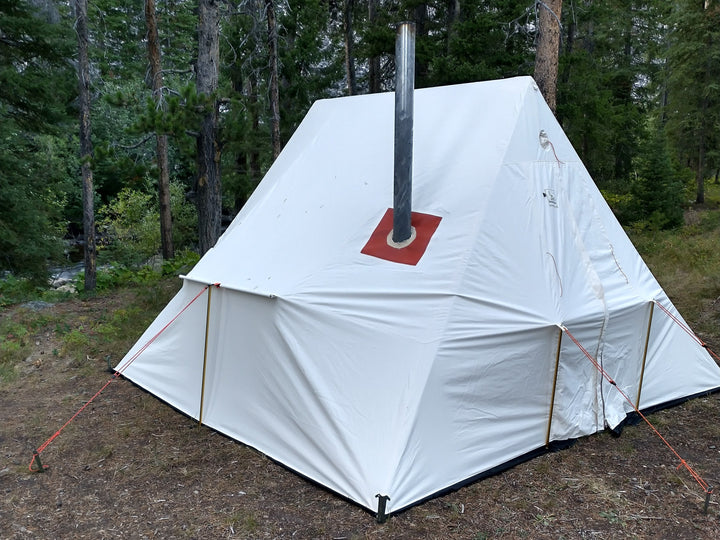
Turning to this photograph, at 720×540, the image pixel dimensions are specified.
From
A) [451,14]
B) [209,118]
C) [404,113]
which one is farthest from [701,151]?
[404,113]

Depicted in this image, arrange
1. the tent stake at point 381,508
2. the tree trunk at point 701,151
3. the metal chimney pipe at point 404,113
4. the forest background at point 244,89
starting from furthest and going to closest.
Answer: the tree trunk at point 701,151, the forest background at point 244,89, the metal chimney pipe at point 404,113, the tent stake at point 381,508

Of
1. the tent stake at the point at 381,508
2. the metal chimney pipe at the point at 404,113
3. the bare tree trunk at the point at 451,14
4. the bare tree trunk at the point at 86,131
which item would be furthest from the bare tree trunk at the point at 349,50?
the tent stake at the point at 381,508

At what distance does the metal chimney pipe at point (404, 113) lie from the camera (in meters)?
4.18

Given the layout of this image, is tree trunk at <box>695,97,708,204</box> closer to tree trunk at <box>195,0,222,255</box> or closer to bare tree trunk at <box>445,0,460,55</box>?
bare tree trunk at <box>445,0,460,55</box>

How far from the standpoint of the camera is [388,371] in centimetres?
388

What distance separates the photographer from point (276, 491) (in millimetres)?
3850

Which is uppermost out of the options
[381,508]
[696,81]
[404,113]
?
[696,81]

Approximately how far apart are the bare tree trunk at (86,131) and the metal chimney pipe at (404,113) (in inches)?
277

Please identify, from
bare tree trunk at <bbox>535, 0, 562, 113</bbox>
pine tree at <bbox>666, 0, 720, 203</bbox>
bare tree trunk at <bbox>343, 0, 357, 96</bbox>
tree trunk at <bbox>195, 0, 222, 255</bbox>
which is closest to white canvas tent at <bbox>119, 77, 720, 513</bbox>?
tree trunk at <bbox>195, 0, 222, 255</bbox>

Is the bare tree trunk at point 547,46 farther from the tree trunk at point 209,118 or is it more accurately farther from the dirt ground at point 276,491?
the dirt ground at point 276,491

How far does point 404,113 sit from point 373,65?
1105 centimetres

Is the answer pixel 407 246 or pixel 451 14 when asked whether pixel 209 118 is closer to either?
pixel 407 246

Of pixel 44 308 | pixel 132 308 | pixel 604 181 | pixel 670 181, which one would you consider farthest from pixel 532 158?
pixel 604 181

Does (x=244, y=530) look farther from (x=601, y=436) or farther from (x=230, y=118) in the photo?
(x=230, y=118)
